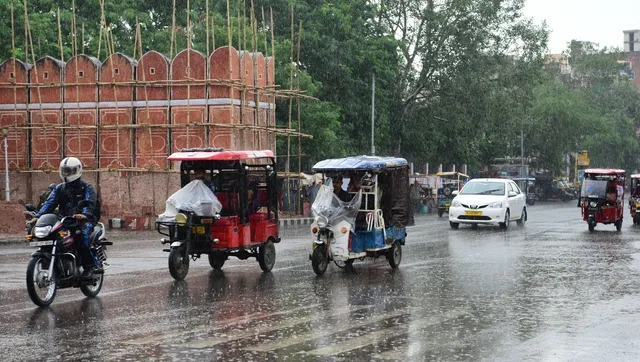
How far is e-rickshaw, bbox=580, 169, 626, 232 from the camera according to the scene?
1162 inches

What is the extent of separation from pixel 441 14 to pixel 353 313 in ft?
142

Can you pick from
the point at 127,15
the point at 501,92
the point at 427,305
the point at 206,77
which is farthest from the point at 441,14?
the point at 427,305

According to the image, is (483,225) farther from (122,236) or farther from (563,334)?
(563,334)

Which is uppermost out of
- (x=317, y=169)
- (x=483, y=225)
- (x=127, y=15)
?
(x=127, y=15)

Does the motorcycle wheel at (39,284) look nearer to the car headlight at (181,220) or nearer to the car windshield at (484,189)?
the car headlight at (181,220)

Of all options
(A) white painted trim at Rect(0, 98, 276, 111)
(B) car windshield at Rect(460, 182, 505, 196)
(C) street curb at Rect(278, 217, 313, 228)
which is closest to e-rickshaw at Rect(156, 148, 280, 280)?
(B) car windshield at Rect(460, 182, 505, 196)

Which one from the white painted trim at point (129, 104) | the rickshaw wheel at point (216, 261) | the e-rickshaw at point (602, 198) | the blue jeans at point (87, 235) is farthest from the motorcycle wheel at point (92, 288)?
the white painted trim at point (129, 104)

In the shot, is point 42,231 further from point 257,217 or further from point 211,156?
point 257,217

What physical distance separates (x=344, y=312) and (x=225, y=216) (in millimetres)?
5127

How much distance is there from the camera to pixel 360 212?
54.6ft

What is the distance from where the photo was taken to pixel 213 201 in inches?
611

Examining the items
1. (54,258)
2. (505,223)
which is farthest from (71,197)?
(505,223)

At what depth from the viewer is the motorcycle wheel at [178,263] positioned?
586 inches

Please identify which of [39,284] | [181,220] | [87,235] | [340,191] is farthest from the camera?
[340,191]
